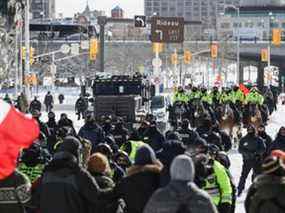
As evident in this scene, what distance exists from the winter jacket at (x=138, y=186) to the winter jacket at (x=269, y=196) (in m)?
1.32

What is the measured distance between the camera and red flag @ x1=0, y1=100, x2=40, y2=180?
335 inches

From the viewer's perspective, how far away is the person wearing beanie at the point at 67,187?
9.58 m

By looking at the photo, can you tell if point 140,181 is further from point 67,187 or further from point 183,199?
point 183,199

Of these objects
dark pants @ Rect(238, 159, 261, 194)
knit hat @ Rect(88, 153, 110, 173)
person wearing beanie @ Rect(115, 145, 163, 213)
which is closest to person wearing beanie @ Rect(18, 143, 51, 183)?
knit hat @ Rect(88, 153, 110, 173)

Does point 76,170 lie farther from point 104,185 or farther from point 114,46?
point 114,46

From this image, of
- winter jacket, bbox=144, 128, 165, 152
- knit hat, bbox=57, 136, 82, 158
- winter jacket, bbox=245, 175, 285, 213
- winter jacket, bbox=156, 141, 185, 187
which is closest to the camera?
winter jacket, bbox=245, 175, 285, 213

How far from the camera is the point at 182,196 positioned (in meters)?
8.07

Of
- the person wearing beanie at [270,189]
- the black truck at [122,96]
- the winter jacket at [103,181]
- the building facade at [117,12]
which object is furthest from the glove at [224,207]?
the building facade at [117,12]

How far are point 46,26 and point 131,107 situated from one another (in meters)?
71.5

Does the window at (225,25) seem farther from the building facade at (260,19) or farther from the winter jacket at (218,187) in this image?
the winter jacket at (218,187)

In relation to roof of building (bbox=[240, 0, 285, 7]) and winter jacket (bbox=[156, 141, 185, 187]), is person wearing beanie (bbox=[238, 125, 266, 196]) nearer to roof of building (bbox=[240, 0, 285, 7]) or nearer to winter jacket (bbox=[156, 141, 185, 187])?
winter jacket (bbox=[156, 141, 185, 187])

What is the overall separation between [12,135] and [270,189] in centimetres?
238

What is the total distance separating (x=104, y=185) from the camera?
10258 millimetres

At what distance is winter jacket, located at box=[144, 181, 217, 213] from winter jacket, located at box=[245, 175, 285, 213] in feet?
3.44
